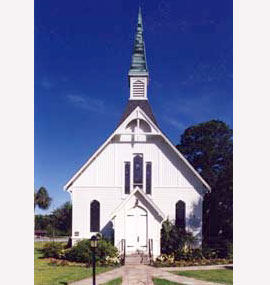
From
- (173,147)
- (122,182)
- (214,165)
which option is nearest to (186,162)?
(173,147)

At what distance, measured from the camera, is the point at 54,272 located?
23.2 ft

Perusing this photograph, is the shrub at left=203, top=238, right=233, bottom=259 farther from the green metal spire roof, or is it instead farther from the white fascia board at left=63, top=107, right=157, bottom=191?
the green metal spire roof

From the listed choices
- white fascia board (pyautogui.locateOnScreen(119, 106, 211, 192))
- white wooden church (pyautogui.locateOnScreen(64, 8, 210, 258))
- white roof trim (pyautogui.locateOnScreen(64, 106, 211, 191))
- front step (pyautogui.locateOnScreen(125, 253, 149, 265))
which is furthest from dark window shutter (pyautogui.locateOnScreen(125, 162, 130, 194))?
front step (pyautogui.locateOnScreen(125, 253, 149, 265))

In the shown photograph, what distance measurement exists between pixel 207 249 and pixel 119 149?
281 cm

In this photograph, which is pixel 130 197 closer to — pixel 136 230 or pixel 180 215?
pixel 136 230

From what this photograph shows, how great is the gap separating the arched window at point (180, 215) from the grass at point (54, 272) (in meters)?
2.03

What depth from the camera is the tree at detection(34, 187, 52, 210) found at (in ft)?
22.1

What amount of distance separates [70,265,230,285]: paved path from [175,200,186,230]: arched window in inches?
44.8

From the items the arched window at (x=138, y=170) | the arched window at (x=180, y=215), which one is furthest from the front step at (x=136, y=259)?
the arched window at (x=138, y=170)

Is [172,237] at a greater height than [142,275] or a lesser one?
greater

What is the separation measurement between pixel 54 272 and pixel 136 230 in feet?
7.55

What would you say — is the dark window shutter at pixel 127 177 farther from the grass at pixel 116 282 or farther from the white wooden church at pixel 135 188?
the grass at pixel 116 282
